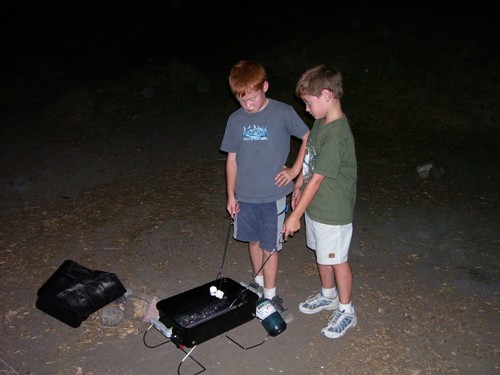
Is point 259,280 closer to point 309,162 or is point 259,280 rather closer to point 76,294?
point 309,162

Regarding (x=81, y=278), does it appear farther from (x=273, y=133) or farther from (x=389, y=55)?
(x=389, y=55)

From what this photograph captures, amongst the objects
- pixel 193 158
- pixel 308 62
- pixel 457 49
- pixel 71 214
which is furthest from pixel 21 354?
pixel 457 49

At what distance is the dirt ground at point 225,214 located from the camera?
334 centimetres

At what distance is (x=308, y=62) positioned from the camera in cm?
1195

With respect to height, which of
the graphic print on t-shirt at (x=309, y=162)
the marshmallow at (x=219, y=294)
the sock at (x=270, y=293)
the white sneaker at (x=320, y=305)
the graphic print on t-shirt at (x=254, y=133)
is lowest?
the white sneaker at (x=320, y=305)

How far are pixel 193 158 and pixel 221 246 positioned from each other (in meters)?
2.74

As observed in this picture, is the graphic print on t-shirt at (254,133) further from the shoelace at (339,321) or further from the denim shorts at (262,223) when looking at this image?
the shoelace at (339,321)

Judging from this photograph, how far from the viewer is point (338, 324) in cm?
345

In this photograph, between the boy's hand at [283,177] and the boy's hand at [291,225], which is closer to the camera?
the boy's hand at [291,225]

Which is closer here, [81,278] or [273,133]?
[273,133]

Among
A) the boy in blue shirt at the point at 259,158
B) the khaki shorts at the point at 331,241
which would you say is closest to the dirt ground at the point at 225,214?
the khaki shorts at the point at 331,241

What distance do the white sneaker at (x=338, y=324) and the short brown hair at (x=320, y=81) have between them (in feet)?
5.24

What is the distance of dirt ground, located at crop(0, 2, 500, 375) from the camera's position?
132 inches

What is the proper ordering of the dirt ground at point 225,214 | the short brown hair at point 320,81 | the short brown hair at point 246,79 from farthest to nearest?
the dirt ground at point 225,214 → the short brown hair at point 246,79 → the short brown hair at point 320,81
